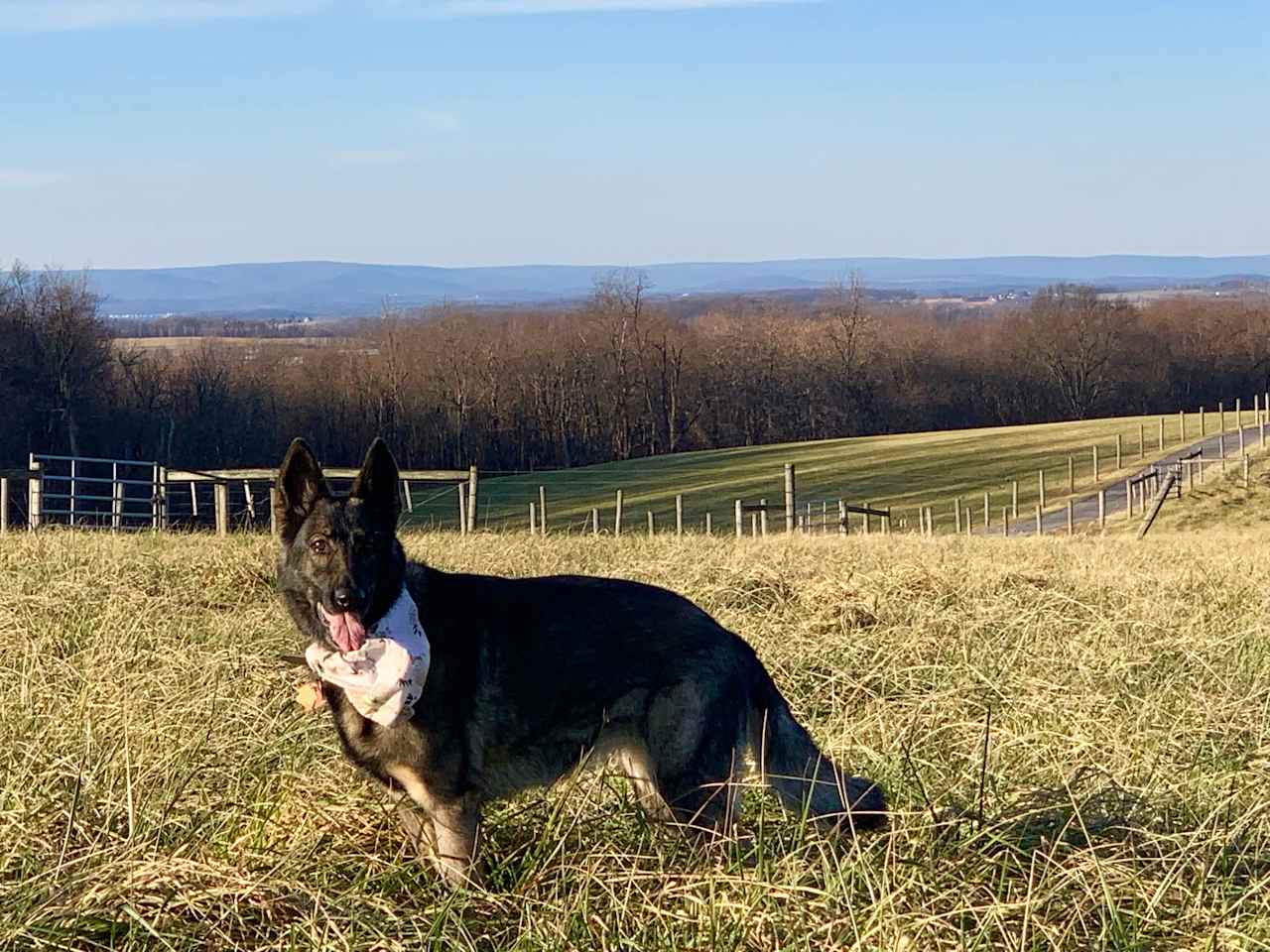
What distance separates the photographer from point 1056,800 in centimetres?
468

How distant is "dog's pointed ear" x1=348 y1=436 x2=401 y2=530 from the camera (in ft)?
14.7

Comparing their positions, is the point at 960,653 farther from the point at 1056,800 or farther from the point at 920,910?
the point at 920,910

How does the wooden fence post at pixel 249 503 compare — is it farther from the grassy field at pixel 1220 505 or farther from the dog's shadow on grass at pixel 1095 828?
the grassy field at pixel 1220 505

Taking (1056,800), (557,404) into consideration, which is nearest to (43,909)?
(1056,800)

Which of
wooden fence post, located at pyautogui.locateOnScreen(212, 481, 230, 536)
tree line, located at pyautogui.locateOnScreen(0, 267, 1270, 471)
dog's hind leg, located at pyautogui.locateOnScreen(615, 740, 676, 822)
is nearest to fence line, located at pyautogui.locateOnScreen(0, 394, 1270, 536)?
wooden fence post, located at pyautogui.locateOnScreen(212, 481, 230, 536)

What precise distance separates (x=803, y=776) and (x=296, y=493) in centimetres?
185

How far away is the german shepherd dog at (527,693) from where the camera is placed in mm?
4340

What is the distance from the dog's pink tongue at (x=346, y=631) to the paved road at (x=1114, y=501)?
35.5 meters

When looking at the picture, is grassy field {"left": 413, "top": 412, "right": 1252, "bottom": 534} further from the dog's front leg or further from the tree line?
the dog's front leg

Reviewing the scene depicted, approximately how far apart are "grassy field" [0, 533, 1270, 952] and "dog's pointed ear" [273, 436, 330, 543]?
87cm

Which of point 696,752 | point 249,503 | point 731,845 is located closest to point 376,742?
point 696,752

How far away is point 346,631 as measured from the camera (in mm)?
4406

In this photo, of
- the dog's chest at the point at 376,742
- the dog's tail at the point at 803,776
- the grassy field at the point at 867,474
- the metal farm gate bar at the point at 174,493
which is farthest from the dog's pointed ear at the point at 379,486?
the grassy field at the point at 867,474

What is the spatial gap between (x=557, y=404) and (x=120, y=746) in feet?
253
